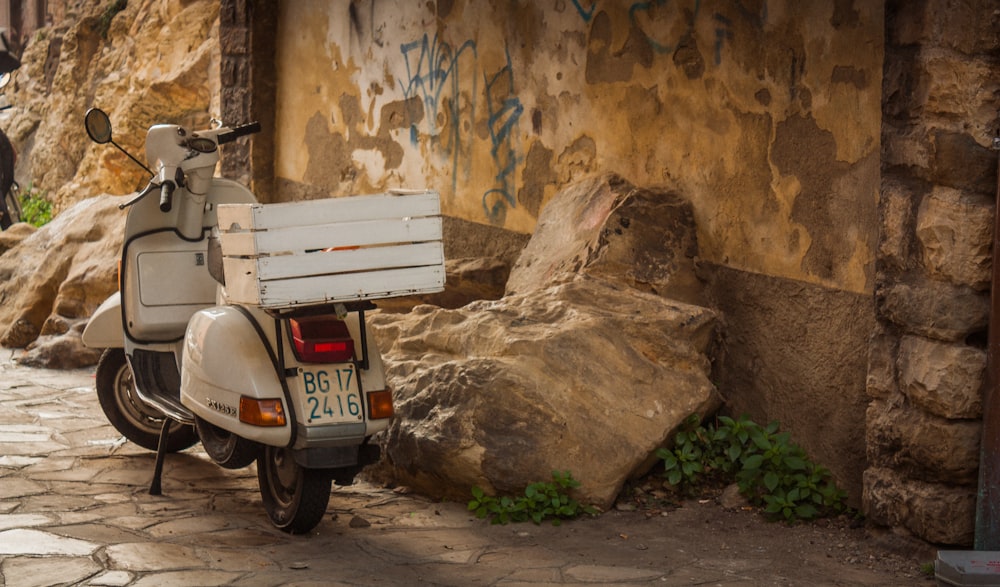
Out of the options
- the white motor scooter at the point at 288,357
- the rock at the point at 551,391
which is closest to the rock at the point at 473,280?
the rock at the point at 551,391

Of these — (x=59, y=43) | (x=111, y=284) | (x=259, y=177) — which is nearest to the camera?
(x=111, y=284)

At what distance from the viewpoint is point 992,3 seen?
4062mm

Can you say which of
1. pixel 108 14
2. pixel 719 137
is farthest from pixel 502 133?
pixel 108 14

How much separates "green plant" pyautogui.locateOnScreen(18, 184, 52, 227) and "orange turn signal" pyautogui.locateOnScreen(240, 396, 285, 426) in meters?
13.3

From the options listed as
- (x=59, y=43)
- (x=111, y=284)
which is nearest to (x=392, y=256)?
(x=111, y=284)

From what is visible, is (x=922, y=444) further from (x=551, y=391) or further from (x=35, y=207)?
(x=35, y=207)

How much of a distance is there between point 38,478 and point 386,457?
153 cm

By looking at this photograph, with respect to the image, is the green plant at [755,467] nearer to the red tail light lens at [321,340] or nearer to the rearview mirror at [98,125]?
the red tail light lens at [321,340]

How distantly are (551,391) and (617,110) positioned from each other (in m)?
1.92

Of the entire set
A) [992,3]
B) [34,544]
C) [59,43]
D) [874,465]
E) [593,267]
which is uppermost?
[59,43]

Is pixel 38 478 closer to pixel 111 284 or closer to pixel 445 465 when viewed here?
pixel 445 465

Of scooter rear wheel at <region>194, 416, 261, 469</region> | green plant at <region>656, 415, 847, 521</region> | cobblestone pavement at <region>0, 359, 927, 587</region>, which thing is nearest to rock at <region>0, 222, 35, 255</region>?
cobblestone pavement at <region>0, 359, 927, 587</region>

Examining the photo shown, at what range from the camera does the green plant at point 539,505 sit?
4.81 m

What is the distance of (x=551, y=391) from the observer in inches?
197
